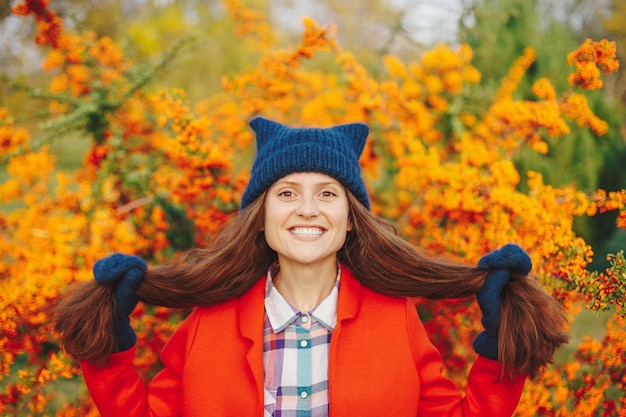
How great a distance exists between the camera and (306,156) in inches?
74.1

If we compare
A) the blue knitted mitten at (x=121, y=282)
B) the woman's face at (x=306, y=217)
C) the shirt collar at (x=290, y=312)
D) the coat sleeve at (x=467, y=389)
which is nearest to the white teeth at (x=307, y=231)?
the woman's face at (x=306, y=217)

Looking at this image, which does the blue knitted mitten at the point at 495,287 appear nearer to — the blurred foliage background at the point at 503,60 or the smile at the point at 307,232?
the smile at the point at 307,232

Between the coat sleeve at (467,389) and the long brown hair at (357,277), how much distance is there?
7cm

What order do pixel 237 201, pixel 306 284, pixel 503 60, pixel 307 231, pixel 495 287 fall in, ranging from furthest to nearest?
pixel 503 60
pixel 237 201
pixel 306 284
pixel 307 231
pixel 495 287

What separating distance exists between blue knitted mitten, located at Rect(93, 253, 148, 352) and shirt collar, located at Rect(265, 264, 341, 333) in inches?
20.0

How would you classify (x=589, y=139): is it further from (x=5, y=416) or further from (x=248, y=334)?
(x=5, y=416)

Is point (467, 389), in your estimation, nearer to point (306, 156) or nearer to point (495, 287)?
point (495, 287)

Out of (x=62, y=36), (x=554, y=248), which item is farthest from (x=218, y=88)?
(x=554, y=248)

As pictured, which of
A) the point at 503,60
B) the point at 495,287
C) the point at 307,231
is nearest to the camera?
the point at 495,287

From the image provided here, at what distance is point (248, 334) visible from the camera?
187 cm

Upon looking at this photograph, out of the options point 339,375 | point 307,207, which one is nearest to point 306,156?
point 307,207

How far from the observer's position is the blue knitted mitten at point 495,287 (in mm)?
1771

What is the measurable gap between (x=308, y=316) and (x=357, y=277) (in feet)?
0.87

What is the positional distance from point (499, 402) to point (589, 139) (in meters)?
4.21
